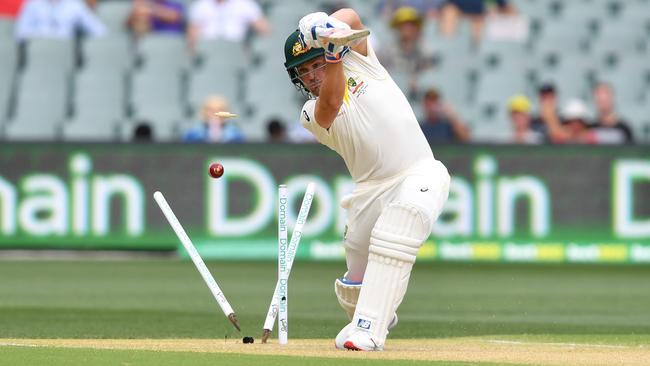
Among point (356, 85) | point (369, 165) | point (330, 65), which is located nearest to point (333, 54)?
point (330, 65)

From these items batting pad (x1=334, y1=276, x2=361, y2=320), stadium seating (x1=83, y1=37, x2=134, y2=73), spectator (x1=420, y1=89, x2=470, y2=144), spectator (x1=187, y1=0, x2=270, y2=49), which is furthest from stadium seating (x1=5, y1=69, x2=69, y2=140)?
batting pad (x1=334, y1=276, x2=361, y2=320)

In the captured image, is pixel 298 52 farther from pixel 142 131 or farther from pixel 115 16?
pixel 115 16

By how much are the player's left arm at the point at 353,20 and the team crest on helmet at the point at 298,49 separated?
213mm

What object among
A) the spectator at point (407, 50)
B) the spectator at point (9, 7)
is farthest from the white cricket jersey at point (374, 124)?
the spectator at point (9, 7)

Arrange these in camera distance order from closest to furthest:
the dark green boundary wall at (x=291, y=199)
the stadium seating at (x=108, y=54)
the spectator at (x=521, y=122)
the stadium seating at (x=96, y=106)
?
the dark green boundary wall at (x=291, y=199) < the spectator at (x=521, y=122) < the stadium seating at (x=96, y=106) < the stadium seating at (x=108, y=54)

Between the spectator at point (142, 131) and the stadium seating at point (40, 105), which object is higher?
the stadium seating at point (40, 105)

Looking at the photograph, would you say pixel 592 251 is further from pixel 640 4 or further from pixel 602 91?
pixel 640 4

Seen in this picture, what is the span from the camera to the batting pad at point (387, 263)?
7203 millimetres

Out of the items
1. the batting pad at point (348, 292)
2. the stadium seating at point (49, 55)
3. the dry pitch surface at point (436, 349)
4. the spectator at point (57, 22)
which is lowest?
the dry pitch surface at point (436, 349)

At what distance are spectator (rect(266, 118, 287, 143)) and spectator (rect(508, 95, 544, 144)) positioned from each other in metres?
2.59

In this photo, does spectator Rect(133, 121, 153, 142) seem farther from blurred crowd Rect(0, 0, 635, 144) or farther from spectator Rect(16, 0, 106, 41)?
spectator Rect(16, 0, 106, 41)

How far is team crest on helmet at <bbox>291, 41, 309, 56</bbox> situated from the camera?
281 inches

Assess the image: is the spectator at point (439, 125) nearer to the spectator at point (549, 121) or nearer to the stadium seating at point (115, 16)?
the spectator at point (549, 121)

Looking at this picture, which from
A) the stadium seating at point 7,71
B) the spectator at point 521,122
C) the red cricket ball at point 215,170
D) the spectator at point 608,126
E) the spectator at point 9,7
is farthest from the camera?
the spectator at point 9,7
